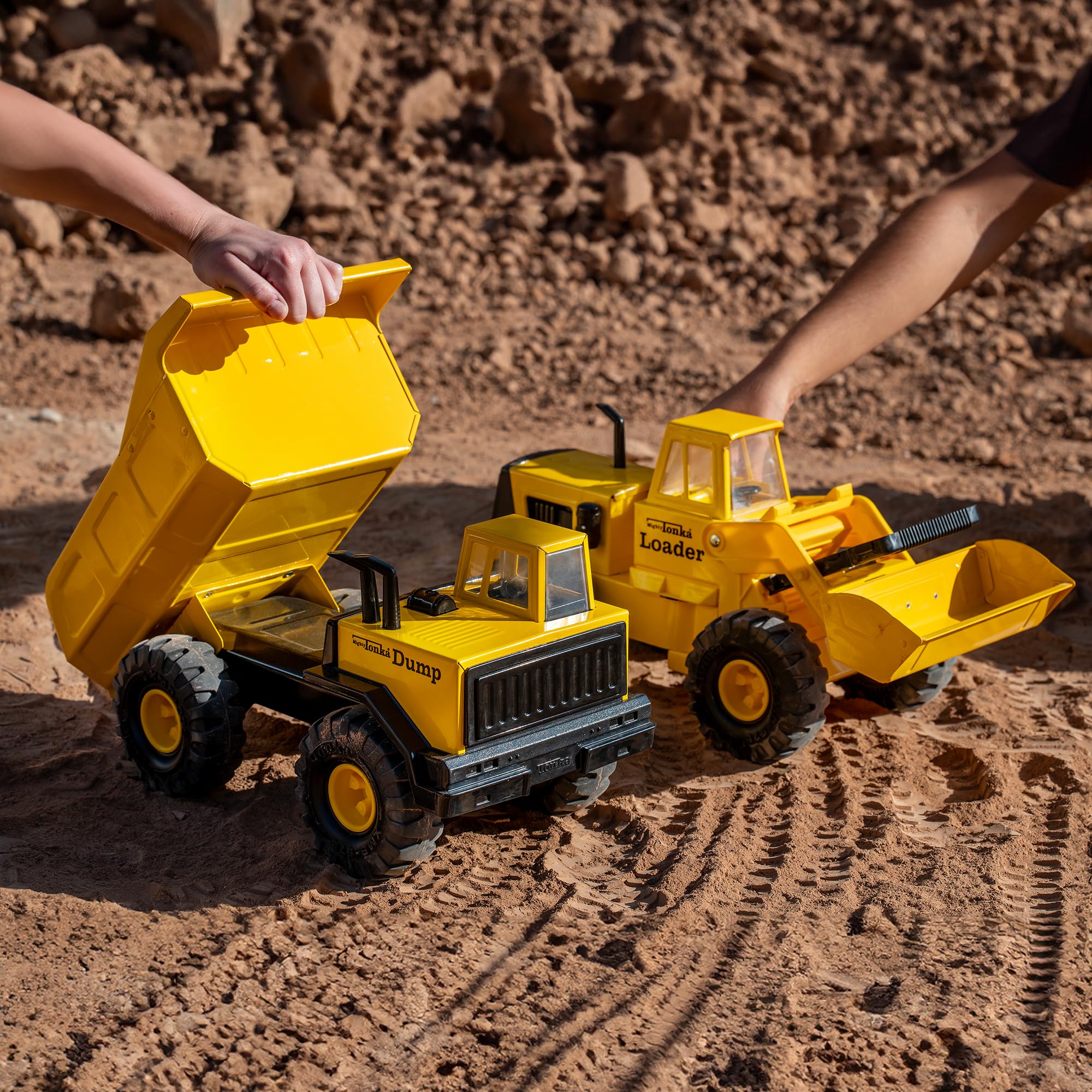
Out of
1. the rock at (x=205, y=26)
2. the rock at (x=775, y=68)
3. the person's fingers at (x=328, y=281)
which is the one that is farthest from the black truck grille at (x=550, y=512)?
the rock at (x=775, y=68)

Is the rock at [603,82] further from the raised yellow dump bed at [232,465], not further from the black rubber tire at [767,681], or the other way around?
the black rubber tire at [767,681]

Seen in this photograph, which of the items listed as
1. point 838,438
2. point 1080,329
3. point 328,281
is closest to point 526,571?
point 328,281

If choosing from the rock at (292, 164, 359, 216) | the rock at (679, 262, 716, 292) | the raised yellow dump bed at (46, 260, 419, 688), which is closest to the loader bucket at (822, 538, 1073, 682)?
the raised yellow dump bed at (46, 260, 419, 688)

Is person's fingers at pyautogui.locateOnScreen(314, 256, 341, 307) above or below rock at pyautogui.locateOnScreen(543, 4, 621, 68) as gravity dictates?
below

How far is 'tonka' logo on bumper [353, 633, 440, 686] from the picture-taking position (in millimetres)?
4234

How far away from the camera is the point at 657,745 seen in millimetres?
5586

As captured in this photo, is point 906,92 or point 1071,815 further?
point 906,92

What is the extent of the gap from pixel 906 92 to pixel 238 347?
10.7 m

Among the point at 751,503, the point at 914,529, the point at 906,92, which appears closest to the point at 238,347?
the point at 751,503

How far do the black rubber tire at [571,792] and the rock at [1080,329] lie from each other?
7.18 m

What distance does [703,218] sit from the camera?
12203 mm

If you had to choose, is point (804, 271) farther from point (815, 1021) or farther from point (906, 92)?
point (815, 1021)

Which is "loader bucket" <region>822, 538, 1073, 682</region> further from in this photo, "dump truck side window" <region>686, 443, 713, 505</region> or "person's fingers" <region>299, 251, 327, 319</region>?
"person's fingers" <region>299, 251, 327, 319</region>

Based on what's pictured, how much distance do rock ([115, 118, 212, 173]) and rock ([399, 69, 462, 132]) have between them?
183cm
